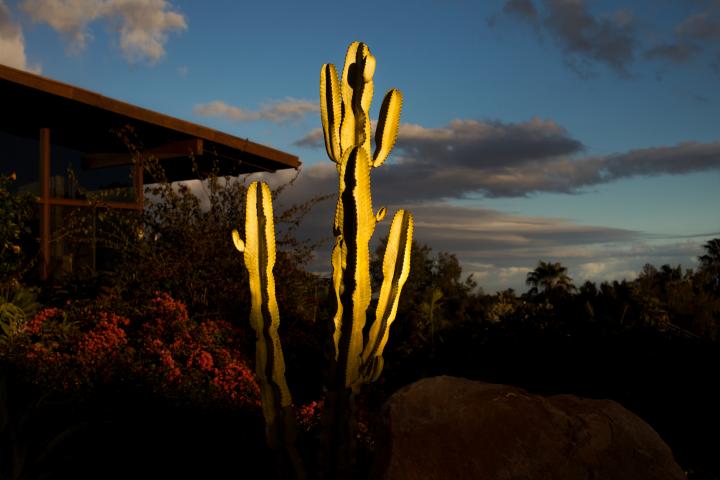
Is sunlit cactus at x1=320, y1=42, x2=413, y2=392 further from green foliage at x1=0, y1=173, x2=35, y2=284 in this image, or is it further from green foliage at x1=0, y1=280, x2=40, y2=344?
green foliage at x1=0, y1=173, x2=35, y2=284

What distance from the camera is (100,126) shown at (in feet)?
40.7

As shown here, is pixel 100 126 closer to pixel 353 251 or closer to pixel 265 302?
pixel 265 302

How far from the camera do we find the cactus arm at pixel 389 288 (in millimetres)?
4125

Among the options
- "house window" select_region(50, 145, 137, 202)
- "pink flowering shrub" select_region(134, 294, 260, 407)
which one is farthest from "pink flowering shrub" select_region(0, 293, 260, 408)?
"house window" select_region(50, 145, 137, 202)

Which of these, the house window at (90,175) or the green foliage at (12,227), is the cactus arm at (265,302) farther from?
the house window at (90,175)

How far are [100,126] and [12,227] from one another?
2.95 metres

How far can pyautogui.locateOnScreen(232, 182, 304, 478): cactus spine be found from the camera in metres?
4.08

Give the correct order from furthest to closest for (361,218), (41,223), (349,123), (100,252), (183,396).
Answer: (100,252)
(41,223)
(183,396)
(349,123)
(361,218)

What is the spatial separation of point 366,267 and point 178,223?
21.5 ft

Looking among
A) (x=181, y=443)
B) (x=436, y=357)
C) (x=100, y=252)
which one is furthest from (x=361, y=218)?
(x=100, y=252)

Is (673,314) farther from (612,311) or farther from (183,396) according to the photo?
(183,396)

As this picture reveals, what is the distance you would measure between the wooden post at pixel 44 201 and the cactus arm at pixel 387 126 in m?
8.83

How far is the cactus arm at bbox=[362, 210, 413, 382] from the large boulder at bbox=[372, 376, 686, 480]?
0.40m

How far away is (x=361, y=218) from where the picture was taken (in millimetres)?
3766
